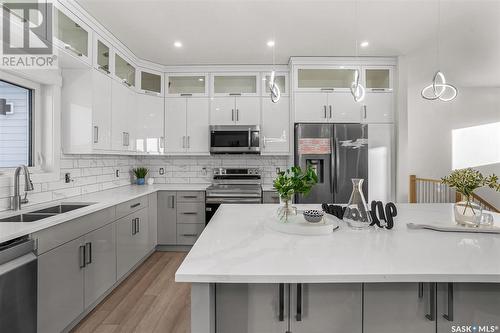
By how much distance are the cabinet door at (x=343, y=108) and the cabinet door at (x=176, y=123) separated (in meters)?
2.17

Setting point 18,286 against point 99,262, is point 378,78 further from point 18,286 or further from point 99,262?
point 18,286

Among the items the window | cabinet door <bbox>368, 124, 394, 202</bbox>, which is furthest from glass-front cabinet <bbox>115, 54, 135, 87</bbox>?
cabinet door <bbox>368, 124, 394, 202</bbox>

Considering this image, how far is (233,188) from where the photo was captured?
388cm

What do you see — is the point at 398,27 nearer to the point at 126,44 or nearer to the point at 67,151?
the point at 126,44

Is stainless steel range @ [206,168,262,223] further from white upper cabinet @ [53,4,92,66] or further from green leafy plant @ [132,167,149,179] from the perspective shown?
white upper cabinet @ [53,4,92,66]

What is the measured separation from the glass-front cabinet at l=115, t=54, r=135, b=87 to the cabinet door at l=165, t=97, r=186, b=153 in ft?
1.95

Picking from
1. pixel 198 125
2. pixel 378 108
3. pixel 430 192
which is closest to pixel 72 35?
pixel 198 125

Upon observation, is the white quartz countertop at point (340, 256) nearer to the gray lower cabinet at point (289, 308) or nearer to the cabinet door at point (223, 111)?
the gray lower cabinet at point (289, 308)

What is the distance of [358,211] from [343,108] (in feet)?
8.18

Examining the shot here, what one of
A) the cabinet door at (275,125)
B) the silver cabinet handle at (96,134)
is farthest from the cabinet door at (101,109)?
the cabinet door at (275,125)

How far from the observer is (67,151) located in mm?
2645

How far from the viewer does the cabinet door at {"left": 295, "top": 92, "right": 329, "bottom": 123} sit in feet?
12.3

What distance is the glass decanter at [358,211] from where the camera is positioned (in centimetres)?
159

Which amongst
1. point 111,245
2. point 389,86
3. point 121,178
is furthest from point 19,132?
point 389,86
